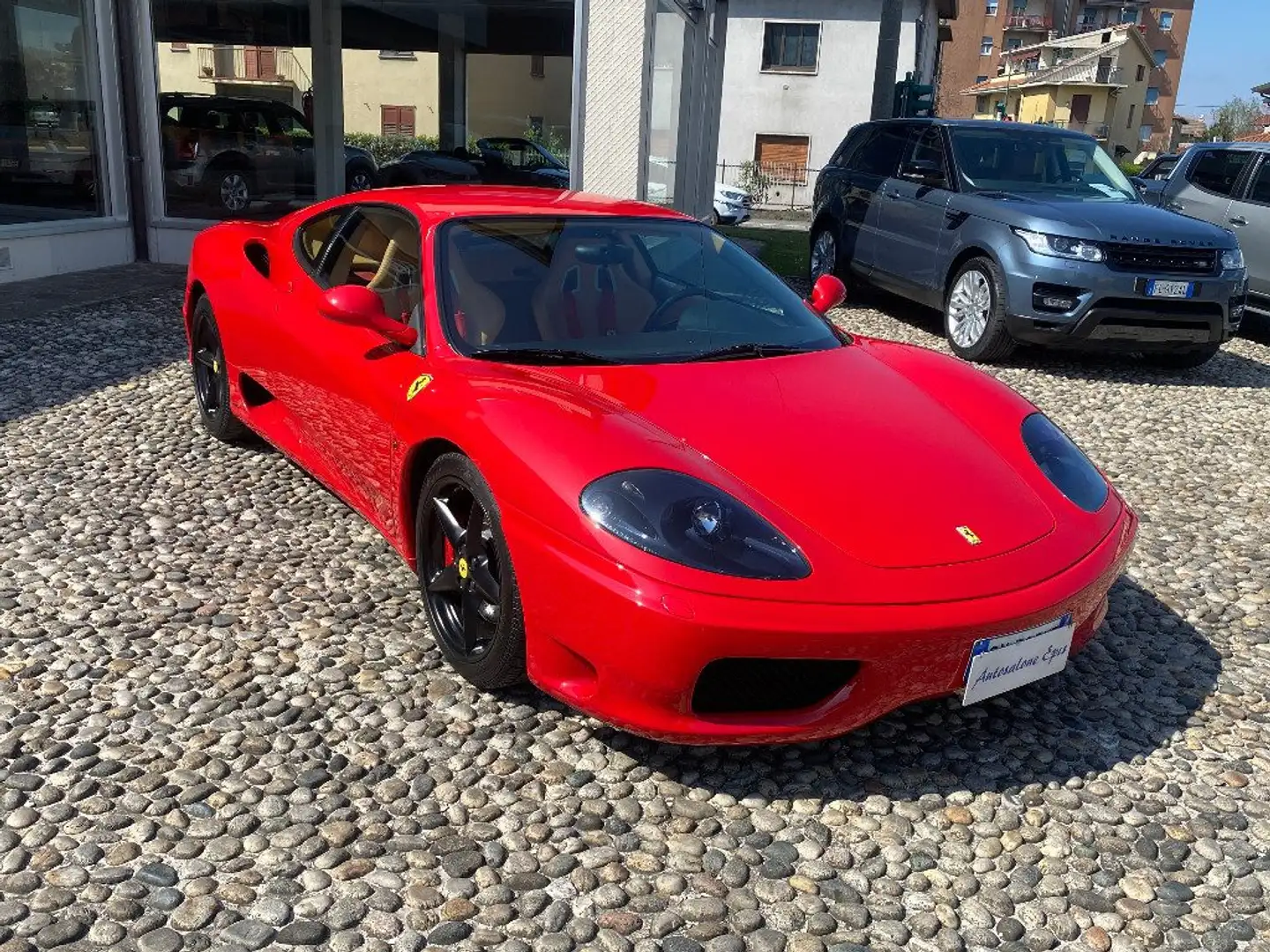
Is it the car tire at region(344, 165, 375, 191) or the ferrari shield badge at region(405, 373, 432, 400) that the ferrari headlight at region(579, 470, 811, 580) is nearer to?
the ferrari shield badge at region(405, 373, 432, 400)

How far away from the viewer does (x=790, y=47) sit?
33188mm

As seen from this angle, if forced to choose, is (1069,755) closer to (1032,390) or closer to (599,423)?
(599,423)

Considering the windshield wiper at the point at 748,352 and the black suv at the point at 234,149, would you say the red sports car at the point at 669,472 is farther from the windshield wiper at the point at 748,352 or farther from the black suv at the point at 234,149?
the black suv at the point at 234,149

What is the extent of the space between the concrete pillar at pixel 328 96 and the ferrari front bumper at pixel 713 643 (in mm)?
12874

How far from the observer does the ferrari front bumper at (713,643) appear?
251 cm

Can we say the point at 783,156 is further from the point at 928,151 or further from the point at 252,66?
the point at 928,151

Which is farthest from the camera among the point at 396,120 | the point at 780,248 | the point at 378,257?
the point at 396,120

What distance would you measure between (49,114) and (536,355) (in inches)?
337

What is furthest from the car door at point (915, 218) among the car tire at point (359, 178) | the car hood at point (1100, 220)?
the car tire at point (359, 178)

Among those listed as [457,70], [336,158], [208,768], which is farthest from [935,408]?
[457,70]

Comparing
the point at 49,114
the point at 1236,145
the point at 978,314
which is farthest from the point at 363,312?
the point at 1236,145

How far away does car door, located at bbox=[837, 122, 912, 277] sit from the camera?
9766 millimetres

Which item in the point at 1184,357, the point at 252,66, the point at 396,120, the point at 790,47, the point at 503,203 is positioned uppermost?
the point at 790,47

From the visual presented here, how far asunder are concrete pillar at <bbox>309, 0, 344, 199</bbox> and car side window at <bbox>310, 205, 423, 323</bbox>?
10653mm
